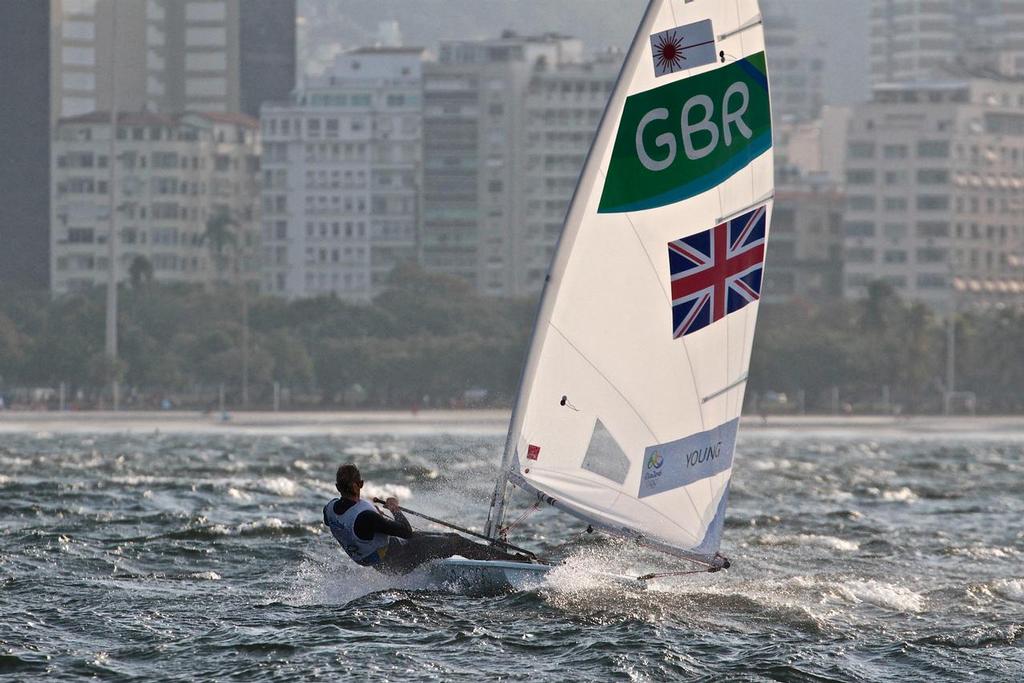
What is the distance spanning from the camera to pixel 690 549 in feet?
70.2

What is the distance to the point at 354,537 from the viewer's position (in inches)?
821

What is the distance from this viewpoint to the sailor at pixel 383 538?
67.8ft

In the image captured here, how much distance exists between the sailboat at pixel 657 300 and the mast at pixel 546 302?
0.02m

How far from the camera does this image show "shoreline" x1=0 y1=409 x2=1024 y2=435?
10944 cm

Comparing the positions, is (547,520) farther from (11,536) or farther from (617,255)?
(617,255)

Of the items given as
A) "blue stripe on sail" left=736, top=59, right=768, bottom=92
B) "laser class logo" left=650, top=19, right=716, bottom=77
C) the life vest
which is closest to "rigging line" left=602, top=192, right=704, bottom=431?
"laser class logo" left=650, top=19, right=716, bottom=77

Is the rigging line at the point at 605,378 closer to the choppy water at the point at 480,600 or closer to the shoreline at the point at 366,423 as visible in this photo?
the choppy water at the point at 480,600

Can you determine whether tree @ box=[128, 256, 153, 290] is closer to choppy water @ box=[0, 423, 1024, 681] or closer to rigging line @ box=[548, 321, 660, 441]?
choppy water @ box=[0, 423, 1024, 681]

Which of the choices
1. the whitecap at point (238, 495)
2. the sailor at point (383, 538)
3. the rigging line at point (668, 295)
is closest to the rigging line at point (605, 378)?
the rigging line at point (668, 295)

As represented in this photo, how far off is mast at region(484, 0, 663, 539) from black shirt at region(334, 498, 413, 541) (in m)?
0.96

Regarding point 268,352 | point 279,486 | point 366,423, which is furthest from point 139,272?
point 279,486

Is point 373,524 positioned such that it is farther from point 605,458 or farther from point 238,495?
point 238,495

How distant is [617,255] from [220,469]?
102 ft

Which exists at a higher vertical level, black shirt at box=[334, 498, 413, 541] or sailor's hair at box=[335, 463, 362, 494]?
sailor's hair at box=[335, 463, 362, 494]
